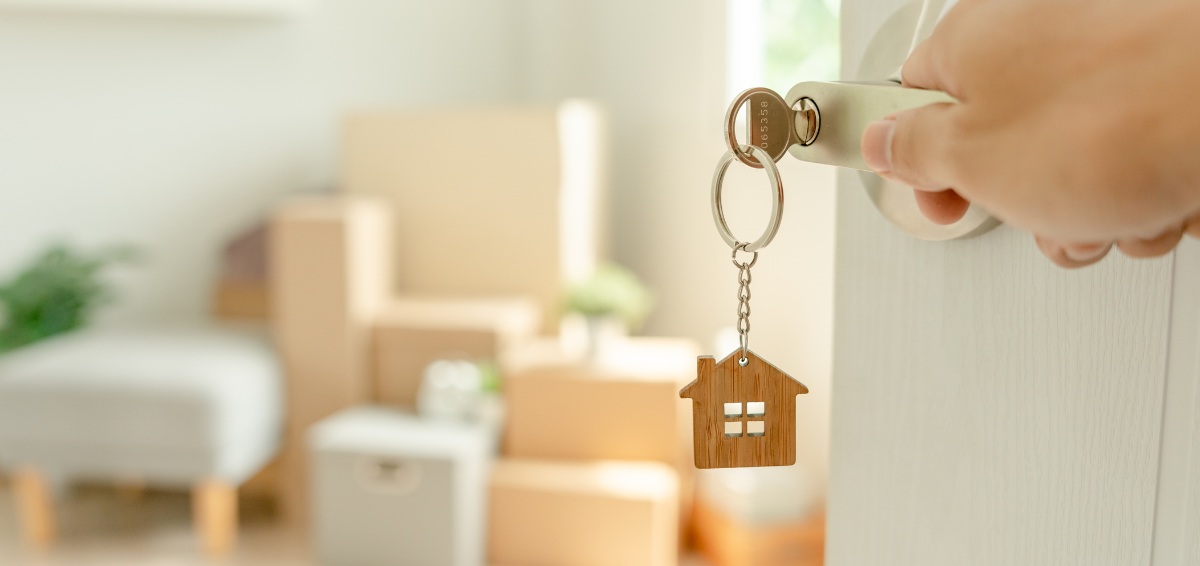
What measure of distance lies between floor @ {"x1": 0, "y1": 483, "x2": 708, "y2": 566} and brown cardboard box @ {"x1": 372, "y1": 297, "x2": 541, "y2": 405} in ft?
1.27

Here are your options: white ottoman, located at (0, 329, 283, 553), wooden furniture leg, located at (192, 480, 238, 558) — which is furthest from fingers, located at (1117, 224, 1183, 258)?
wooden furniture leg, located at (192, 480, 238, 558)

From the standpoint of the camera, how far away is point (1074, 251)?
176 millimetres

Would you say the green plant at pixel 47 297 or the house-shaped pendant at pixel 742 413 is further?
the green plant at pixel 47 297

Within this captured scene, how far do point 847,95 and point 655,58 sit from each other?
1990mm

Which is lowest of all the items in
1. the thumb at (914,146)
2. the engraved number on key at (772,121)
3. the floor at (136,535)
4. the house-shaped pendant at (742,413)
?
the floor at (136,535)

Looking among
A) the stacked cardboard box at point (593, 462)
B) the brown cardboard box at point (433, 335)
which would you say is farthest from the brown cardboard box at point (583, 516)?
the brown cardboard box at point (433, 335)

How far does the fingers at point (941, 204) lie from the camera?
0.22 metres

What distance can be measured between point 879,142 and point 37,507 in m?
2.13

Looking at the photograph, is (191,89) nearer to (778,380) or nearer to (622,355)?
(622,355)

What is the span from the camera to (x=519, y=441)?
181 cm

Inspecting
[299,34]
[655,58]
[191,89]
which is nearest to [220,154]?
[191,89]

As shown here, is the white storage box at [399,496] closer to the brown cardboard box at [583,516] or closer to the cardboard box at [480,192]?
the brown cardboard box at [583,516]

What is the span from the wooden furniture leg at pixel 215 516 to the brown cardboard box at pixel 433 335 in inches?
14.6

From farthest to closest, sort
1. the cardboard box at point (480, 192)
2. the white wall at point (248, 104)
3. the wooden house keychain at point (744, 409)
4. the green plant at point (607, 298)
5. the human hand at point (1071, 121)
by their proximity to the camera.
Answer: the white wall at point (248, 104), the cardboard box at point (480, 192), the green plant at point (607, 298), the wooden house keychain at point (744, 409), the human hand at point (1071, 121)
